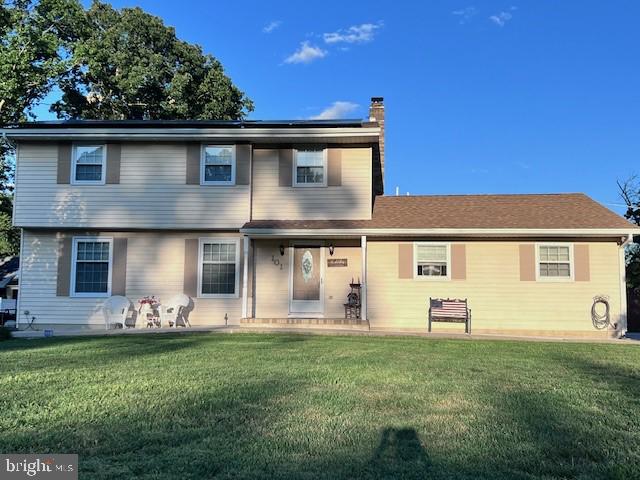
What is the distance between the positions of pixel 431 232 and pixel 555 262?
330 cm

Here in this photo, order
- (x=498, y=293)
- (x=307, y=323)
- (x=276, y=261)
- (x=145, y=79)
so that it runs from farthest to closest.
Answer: (x=145, y=79) → (x=276, y=261) → (x=498, y=293) → (x=307, y=323)

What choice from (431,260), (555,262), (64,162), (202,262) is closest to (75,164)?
(64,162)

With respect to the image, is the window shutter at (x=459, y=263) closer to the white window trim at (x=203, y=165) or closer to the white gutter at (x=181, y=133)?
the white gutter at (x=181, y=133)

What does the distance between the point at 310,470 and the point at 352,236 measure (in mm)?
10633

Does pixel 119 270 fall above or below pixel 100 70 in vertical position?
below

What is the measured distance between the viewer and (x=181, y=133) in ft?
46.6

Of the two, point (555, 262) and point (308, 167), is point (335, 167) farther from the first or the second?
point (555, 262)

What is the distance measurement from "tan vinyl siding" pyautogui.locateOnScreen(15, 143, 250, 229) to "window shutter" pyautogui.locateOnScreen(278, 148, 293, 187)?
3.38 feet

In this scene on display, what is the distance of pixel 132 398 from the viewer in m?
5.10

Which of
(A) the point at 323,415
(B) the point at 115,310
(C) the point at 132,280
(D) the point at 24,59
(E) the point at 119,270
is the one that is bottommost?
(A) the point at 323,415

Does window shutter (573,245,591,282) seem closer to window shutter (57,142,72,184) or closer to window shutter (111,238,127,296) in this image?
window shutter (111,238,127,296)

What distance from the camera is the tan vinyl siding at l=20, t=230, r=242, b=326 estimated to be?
14.5 metres

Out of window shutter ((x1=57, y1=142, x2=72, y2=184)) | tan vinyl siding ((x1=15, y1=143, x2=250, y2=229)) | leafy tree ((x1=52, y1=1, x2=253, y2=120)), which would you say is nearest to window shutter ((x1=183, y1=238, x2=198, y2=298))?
tan vinyl siding ((x1=15, y1=143, x2=250, y2=229))

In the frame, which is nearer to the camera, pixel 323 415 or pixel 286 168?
pixel 323 415
